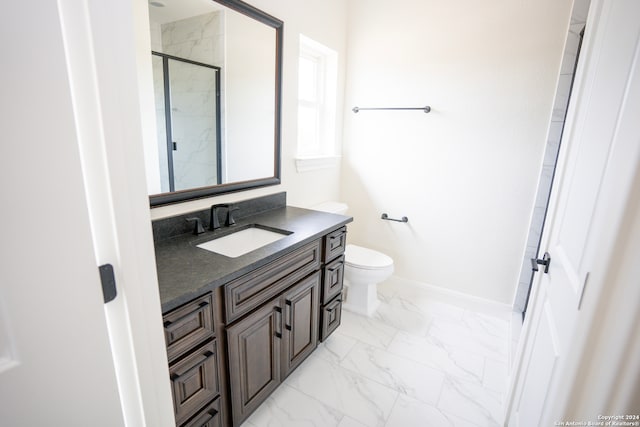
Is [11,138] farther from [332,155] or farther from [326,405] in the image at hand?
[332,155]

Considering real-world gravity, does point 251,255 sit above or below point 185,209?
below

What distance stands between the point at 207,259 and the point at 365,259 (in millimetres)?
1482

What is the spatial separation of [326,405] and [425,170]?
6.39 ft

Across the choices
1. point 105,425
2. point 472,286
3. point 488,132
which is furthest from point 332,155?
point 105,425

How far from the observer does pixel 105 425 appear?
2.43 feet

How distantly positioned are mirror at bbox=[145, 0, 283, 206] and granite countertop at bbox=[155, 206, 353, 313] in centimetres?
23

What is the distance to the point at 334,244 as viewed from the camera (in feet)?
6.40

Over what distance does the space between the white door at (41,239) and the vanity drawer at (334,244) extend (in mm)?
1297

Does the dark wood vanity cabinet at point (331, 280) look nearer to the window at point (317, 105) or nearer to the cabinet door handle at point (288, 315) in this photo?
the cabinet door handle at point (288, 315)

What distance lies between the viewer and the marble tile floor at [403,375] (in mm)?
1627

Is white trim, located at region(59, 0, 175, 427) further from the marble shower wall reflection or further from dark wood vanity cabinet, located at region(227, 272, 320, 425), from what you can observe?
the marble shower wall reflection

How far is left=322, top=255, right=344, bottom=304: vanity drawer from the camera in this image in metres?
1.93

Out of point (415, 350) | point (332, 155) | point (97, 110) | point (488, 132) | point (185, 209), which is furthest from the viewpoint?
point (332, 155)

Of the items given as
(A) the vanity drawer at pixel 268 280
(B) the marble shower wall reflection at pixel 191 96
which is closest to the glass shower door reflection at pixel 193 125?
(B) the marble shower wall reflection at pixel 191 96
